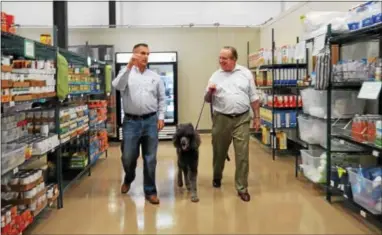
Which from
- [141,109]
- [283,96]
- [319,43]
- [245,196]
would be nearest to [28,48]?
[141,109]

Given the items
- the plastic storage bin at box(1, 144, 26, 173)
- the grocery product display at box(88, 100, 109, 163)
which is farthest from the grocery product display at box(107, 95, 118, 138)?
the plastic storage bin at box(1, 144, 26, 173)

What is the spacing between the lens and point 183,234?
3.71 metres

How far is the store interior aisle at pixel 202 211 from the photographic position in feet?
12.6

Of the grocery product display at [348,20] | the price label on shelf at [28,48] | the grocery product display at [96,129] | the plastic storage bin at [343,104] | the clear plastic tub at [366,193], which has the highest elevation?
the grocery product display at [348,20]

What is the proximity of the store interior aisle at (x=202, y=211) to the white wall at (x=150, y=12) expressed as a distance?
5.81m

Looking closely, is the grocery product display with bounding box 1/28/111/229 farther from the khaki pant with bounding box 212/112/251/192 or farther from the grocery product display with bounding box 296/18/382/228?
the grocery product display with bounding box 296/18/382/228

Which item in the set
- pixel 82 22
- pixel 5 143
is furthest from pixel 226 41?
pixel 5 143

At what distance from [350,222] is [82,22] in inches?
340

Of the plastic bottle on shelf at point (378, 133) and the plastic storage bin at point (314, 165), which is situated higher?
the plastic bottle on shelf at point (378, 133)

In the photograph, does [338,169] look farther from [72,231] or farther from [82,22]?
[82,22]

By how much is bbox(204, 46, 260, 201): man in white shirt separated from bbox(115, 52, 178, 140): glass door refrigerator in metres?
5.03

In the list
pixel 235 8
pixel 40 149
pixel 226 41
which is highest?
pixel 235 8

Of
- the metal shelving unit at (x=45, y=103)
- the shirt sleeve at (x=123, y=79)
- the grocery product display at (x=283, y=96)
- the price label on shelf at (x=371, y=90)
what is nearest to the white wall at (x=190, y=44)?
the grocery product display at (x=283, y=96)

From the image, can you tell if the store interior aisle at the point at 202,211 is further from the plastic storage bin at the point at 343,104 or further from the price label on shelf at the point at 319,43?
the price label on shelf at the point at 319,43
